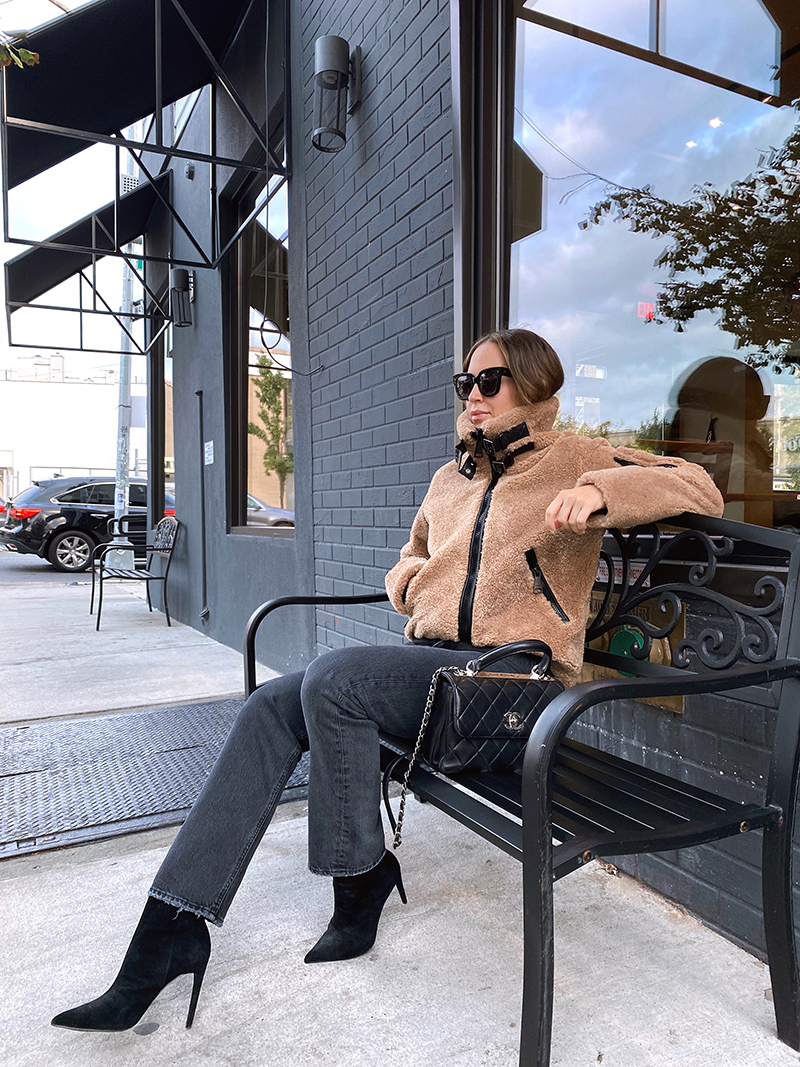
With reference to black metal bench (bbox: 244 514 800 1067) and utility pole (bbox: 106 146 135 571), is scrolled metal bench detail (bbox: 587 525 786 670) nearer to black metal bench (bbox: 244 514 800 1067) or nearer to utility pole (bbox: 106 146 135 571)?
black metal bench (bbox: 244 514 800 1067)

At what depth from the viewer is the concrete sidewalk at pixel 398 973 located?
129 cm

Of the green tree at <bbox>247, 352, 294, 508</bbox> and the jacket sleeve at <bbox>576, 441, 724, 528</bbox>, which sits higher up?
the green tree at <bbox>247, 352, 294, 508</bbox>

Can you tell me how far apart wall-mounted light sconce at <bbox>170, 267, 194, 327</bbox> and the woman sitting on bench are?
16.5 feet

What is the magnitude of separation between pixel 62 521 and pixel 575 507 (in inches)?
473

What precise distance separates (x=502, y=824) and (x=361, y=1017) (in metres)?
0.49

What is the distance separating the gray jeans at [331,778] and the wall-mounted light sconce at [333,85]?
2591 millimetres

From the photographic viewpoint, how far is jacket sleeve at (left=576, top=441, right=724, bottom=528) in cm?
138

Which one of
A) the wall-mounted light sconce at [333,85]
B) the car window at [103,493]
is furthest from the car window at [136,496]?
the wall-mounted light sconce at [333,85]

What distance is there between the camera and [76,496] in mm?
12109

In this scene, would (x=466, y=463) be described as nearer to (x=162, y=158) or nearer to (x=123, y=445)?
(x=162, y=158)

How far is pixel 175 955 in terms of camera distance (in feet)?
4.32

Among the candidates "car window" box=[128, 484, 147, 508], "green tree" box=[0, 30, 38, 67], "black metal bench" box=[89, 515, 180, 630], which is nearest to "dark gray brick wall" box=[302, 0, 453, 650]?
"green tree" box=[0, 30, 38, 67]

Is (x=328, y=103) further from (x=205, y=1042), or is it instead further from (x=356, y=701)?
(x=205, y=1042)

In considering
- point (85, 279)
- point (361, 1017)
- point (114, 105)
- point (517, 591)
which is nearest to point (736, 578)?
point (517, 591)
